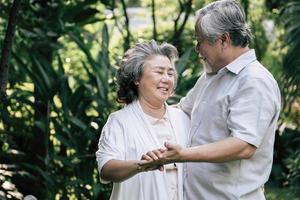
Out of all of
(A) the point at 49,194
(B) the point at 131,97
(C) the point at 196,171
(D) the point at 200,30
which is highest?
(D) the point at 200,30

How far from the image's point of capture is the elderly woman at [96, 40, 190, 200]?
386cm

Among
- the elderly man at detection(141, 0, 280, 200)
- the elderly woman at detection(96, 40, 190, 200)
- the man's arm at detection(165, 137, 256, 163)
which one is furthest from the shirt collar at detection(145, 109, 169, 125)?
the man's arm at detection(165, 137, 256, 163)

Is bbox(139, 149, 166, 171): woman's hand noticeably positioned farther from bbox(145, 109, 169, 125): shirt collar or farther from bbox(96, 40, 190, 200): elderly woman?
bbox(145, 109, 169, 125): shirt collar

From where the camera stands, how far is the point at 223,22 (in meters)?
3.56

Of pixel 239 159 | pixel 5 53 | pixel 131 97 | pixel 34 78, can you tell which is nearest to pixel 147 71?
pixel 131 97

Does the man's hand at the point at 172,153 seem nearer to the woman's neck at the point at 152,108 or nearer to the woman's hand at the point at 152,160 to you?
the woman's hand at the point at 152,160

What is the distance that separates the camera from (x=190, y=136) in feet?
12.6

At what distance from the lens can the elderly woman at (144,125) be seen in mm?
3861

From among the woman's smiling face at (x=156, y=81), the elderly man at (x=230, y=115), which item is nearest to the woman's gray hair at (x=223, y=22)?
the elderly man at (x=230, y=115)

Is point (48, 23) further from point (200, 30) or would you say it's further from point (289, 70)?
point (200, 30)

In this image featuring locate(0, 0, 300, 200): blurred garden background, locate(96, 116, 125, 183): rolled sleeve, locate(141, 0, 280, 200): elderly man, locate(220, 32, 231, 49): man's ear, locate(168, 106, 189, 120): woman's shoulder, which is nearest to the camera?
locate(141, 0, 280, 200): elderly man

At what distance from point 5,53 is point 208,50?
1.91m

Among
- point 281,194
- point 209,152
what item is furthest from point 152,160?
point 281,194

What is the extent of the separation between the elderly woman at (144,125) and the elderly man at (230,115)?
0.18m
